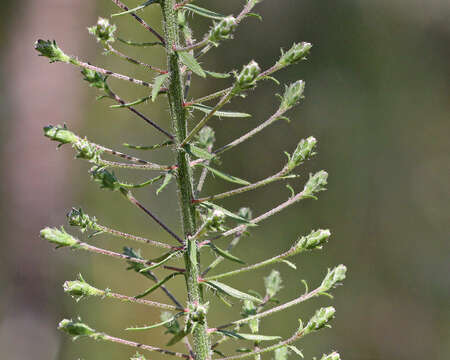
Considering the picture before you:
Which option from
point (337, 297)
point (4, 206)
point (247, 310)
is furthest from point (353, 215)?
point (247, 310)

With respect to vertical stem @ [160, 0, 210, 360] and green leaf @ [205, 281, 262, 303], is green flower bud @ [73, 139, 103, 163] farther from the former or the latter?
green leaf @ [205, 281, 262, 303]

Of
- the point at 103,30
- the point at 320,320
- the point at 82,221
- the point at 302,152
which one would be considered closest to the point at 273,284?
the point at 320,320

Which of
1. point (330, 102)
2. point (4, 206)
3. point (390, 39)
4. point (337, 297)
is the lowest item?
point (337, 297)

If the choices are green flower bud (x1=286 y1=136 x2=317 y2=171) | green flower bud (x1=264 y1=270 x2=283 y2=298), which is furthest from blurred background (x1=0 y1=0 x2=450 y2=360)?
green flower bud (x1=286 y1=136 x2=317 y2=171)

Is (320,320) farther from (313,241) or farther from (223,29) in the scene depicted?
(223,29)

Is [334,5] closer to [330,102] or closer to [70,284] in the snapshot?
[330,102]

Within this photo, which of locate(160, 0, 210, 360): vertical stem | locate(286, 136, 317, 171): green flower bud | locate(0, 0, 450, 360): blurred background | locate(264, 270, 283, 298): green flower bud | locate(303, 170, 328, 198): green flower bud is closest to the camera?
locate(160, 0, 210, 360): vertical stem

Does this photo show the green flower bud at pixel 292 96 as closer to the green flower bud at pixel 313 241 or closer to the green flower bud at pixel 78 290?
the green flower bud at pixel 313 241
